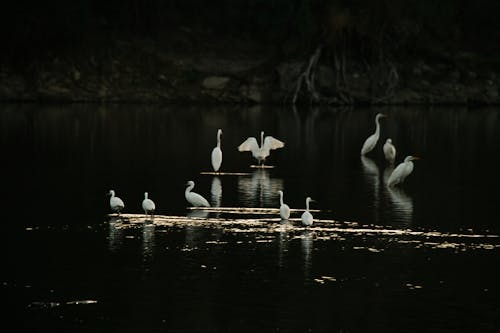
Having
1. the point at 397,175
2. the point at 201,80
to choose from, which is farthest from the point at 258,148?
the point at 201,80

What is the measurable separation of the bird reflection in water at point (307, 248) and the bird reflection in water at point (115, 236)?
2.67m

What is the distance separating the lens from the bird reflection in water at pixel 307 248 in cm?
1773

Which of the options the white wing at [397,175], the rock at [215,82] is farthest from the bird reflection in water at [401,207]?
the rock at [215,82]

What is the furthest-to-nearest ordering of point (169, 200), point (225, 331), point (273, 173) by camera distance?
point (273, 173) → point (169, 200) → point (225, 331)

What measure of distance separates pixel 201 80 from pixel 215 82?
28.1 inches

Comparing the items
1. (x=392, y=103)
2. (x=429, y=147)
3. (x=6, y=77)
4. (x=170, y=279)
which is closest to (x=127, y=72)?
(x=6, y=77)

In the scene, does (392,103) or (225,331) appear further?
(392,103)

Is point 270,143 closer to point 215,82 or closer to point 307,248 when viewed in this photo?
point 307,248

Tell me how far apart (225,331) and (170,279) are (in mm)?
2545

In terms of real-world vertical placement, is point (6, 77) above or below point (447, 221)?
above

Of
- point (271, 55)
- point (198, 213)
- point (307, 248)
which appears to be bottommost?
point (307, 248)

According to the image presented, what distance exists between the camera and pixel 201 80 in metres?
57.8

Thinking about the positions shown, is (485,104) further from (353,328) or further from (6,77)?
(353,328)

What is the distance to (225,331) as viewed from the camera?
47.9 ft
